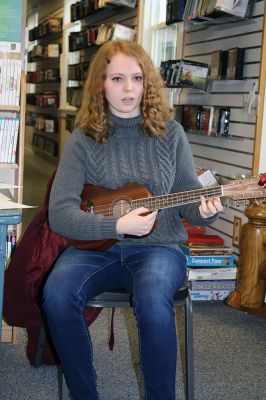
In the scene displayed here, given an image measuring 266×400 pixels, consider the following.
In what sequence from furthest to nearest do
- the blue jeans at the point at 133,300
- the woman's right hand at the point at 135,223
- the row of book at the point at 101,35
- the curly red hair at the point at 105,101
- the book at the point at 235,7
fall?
the row of book at the point at 101,35
the book at the point at 235,7
the curly red hair at the point at 105,101
the woman's right hand at the point at 135,223
the blue jeans at the point at 133,300

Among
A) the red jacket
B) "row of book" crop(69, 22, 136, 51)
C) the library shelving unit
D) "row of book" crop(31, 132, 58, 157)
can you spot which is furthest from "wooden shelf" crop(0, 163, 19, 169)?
"row of book" crop(31, 132, 58, 157)

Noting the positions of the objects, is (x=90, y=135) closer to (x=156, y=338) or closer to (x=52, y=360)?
(x=156, y=338)

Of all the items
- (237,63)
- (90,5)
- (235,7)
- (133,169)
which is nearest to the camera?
(133,169)

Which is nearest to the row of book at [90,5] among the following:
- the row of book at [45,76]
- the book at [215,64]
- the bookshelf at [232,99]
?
the bookshelf at [232,99]

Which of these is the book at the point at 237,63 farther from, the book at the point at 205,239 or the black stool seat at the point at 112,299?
the black stool seat at the point at 112,299

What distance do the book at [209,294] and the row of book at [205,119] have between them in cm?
97

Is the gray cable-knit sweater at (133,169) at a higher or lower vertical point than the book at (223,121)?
lower

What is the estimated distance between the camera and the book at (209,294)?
3.33 metres

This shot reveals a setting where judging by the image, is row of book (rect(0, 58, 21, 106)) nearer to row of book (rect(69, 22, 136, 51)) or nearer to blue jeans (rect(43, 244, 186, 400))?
blue jeans (rect(43, 244, 186, 400))

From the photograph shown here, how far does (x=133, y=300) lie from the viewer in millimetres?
1747

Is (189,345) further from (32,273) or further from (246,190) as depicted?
(32,273)

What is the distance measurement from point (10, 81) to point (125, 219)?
3.91 feet

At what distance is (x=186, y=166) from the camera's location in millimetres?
2049

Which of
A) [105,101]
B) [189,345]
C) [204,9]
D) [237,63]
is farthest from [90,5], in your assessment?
[189,345]
